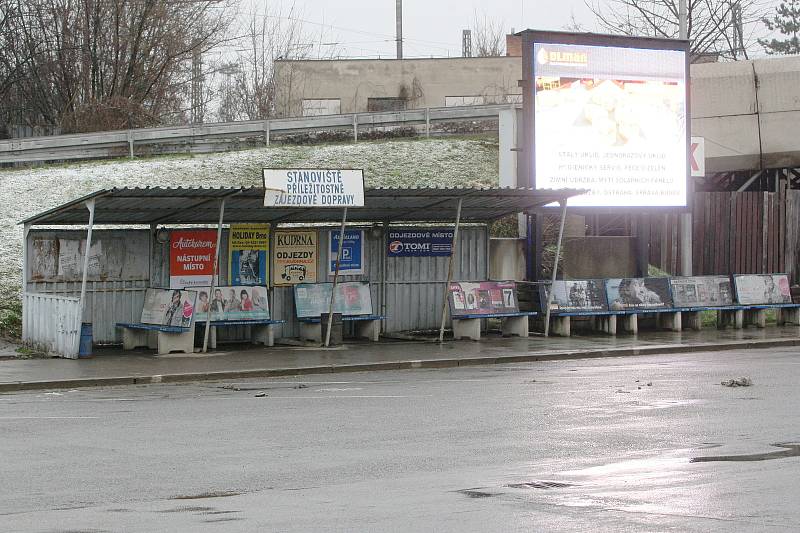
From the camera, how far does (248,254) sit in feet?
77.7

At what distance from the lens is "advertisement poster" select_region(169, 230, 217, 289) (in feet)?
74.8

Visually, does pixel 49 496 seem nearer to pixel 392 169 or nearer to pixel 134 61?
pixel 392 169

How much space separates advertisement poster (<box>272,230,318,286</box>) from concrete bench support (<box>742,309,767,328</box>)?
1116 cm

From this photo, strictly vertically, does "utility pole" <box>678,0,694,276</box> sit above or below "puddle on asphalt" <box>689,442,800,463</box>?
above

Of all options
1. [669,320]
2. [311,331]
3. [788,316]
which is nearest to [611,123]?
[669,320]

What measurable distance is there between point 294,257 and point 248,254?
3.22 ft

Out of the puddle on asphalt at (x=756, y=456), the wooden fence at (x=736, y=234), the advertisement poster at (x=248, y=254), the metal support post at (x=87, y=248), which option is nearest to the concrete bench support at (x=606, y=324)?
the wooden fence at (x=736, y=234)

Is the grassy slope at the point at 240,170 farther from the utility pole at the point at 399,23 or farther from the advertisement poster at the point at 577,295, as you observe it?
the utility pole at the point at 399,23

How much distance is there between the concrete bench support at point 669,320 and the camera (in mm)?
27094

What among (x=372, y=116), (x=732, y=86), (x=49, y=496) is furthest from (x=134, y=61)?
(x=49, y=496)

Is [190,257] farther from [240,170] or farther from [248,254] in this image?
[240,170]

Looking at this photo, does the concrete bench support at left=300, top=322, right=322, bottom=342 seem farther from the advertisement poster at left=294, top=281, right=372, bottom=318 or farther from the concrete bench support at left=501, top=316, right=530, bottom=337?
the concrete bench support at left=501, top=316, right=530, bottom=337

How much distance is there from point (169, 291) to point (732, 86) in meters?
18.9

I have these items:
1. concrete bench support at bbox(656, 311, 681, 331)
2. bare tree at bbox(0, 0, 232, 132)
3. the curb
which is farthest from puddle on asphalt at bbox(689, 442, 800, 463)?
bare tree at bbox(0, 0, 232, 132)
